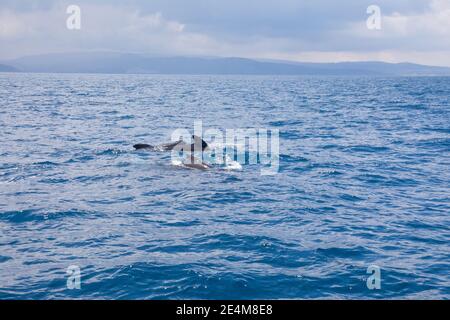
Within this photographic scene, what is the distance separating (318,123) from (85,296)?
44.4m

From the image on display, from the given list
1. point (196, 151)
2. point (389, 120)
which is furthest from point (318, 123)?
point (196, 151)

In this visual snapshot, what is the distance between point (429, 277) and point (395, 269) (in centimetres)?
91

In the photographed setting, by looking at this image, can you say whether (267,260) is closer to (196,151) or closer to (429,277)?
(429,277)

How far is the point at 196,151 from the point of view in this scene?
3147cm

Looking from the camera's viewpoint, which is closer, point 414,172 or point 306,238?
point 306,238

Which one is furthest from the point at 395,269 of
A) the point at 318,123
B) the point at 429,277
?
the point at 318,123

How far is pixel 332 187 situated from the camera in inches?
902

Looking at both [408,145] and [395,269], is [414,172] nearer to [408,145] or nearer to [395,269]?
[408,145]
